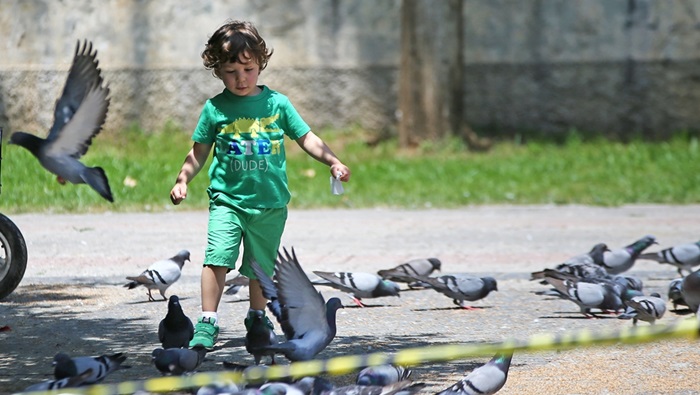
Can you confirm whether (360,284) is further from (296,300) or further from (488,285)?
(296,300)

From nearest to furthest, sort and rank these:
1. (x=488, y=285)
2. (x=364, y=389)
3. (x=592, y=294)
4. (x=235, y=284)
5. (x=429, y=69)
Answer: (x=364, y=389) < (x=592, y=294) < (x=488, y=285) < (x=235, y=284) < (x=429, y=69)

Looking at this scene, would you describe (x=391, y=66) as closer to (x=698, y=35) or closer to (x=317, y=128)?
(x=317, y=128)

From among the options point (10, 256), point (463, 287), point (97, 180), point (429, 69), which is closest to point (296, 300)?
point (97, 180)

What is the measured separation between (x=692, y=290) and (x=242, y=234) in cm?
260

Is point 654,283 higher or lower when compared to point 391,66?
lower

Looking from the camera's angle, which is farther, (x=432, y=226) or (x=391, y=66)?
(x=391, y=66)

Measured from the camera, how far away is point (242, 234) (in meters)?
5.79

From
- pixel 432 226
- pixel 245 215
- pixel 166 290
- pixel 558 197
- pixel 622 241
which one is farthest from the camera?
pixel 558 197

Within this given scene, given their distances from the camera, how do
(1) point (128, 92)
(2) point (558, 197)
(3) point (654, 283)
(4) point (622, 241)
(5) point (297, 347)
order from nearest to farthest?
(5) point (297, 347) < (3) point (654, 283) < (4) point (622, 241) < (2) point (558, 197) < (1) point (128, 92)

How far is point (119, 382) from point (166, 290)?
2.71 meters

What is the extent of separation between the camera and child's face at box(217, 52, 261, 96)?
5.69 meters

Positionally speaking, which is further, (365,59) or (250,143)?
(365,59)

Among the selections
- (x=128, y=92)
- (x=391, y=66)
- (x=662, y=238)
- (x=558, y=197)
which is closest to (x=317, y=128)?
(x=391, y=66)

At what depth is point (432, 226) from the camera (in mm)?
11195
